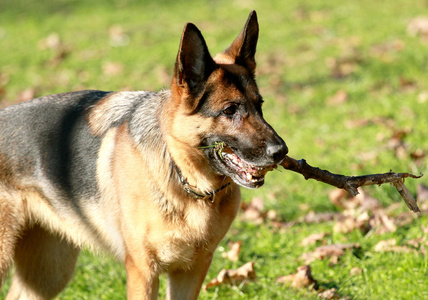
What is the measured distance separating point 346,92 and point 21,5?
9204 mm

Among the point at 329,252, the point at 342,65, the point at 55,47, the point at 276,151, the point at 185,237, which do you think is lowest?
the point at 55,47

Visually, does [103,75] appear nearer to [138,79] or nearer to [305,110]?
[138,79]

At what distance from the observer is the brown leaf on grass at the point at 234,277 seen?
464cm

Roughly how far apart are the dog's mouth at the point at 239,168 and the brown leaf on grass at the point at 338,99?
5.32 metres

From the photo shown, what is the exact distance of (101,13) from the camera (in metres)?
13.7

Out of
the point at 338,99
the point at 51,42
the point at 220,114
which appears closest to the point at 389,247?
the point at 220,114

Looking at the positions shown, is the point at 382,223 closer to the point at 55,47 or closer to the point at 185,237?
the point at 185,237

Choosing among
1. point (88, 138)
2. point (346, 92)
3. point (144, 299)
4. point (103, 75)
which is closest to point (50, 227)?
point (88, 138)

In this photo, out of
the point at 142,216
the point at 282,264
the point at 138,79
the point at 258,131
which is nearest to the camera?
the point at 258,131

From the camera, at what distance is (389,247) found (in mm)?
4680

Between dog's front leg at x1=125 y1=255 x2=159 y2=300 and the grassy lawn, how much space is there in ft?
2.95

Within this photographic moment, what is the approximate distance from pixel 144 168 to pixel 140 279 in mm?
709

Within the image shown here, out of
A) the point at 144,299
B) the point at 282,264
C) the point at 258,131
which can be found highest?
the point at 258,131

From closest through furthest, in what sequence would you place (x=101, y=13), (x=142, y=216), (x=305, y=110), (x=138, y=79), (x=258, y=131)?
(x=258, y=131) → (x=142, y=216) → (x=305, y=110) → (x=138, y=79) → (x=101, y=13)
